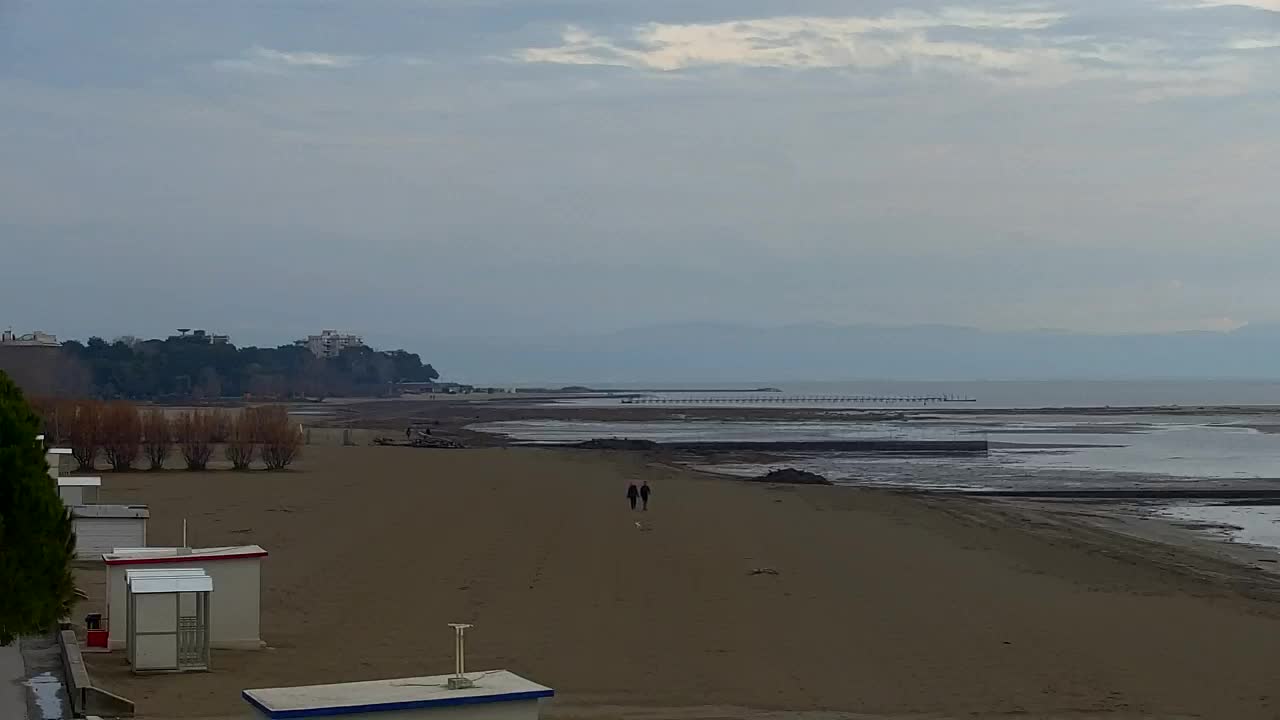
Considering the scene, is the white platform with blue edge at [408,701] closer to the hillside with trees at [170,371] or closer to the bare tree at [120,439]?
the bare tree at [120,439]

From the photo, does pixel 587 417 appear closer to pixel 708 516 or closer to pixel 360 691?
pixel 708 516

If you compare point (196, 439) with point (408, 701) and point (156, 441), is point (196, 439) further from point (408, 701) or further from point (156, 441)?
point (408, 701)

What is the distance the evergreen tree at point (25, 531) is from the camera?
27.7 feet

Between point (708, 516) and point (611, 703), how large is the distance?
706 inches

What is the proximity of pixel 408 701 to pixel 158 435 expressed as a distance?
38345 mm

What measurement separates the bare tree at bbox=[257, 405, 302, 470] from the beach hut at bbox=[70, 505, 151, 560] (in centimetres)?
2513

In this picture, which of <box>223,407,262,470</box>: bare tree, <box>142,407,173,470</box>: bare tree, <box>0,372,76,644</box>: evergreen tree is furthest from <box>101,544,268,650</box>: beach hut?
<box>142,407,173,470</box>: bare tree

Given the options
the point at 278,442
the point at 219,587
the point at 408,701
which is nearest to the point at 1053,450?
the point at 278,442

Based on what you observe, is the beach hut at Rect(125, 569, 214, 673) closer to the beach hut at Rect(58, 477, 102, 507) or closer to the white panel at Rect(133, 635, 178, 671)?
the white panel at Rect(133, 635, 178, 671)

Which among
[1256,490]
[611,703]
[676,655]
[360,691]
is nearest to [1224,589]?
[676,655]

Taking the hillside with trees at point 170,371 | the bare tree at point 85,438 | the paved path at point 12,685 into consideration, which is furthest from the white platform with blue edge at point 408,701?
the hillside with trees at point 170,371

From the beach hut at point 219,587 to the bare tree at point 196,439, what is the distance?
1198 inches

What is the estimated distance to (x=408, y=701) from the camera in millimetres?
7613

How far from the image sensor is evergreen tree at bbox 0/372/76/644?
8445mm
